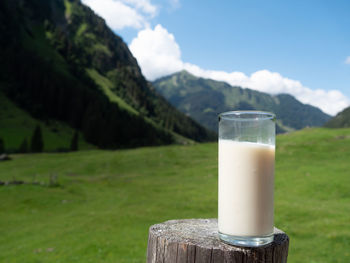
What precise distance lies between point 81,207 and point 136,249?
42.7 feet

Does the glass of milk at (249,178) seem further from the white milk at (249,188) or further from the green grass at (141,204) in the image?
the green grass at (141,204)

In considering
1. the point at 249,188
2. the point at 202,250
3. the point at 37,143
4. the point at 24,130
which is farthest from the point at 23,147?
the point at 249,188

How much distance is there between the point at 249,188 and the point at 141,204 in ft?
74.9

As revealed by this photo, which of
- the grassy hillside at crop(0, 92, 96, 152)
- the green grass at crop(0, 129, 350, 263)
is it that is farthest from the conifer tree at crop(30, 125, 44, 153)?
the green grass at crop(0, 129, 350, 263)

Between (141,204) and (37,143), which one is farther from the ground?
(37,143)

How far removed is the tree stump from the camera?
225cm

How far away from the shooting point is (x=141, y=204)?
24266mm

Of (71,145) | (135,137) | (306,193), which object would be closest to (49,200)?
(306,193)

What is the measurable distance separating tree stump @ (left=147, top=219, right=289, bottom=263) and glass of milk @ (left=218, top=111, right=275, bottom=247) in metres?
0.07

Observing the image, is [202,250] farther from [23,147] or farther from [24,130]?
[24,130]

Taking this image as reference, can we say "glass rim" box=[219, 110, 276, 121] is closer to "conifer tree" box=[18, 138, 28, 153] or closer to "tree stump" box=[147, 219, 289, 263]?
"tree stump" box=[147, 219, 289, 263]

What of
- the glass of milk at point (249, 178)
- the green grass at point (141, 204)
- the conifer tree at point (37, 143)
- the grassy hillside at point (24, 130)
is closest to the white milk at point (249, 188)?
the glass of milk at point (249, 178)

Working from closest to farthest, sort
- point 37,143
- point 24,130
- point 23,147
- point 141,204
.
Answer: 1. point 141,204
2. point 23,147
3. point 37,143
4. point 24,130

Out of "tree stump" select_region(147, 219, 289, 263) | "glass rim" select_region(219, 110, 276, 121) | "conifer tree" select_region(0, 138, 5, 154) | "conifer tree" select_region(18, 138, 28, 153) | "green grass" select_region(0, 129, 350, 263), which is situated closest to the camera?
"tree stump" select_region(147, 219, 289, 263)
